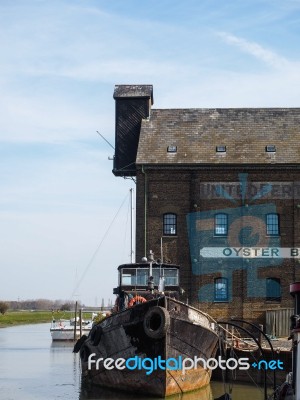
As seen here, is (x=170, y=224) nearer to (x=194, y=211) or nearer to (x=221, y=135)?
(x=194, y=211)

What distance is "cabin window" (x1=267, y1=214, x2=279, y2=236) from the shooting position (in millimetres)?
42344

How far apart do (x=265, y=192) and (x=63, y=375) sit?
14108 mm

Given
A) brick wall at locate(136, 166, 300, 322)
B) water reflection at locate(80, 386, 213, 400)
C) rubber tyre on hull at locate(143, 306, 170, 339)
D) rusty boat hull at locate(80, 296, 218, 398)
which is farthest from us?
brick wall at locate(136, 166, 300, 322)

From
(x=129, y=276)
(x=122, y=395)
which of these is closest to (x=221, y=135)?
(x=129, y=276)

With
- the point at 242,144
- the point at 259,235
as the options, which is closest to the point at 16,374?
the point at 259,235

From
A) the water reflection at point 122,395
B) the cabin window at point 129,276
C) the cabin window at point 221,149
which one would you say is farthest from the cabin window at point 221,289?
the water reflection at point 122,395

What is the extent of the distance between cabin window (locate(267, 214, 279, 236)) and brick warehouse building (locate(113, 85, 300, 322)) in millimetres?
52

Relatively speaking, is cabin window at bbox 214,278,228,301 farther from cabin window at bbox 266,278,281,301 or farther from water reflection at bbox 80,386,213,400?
water reflection at bbox 80,386,213,400

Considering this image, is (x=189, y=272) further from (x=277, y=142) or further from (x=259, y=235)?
(x=277, y=142)

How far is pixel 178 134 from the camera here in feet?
148

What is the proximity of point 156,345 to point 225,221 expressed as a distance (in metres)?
16.6

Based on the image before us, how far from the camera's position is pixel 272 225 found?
4238 centimetres

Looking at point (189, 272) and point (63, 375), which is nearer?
point (63, 375)

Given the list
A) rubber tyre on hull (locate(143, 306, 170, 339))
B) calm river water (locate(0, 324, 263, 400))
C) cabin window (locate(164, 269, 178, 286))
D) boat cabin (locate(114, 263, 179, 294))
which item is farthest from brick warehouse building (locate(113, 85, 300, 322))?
rubber tyre on hull (locate(143, 306, 170, 339))
